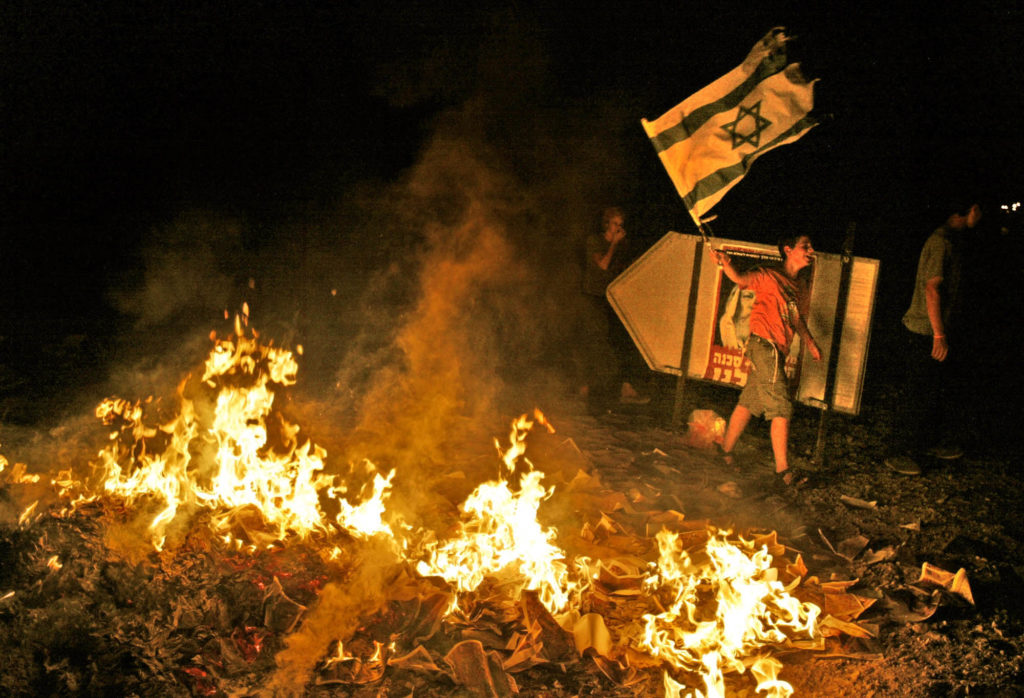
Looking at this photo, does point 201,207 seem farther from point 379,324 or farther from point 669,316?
point 669,316

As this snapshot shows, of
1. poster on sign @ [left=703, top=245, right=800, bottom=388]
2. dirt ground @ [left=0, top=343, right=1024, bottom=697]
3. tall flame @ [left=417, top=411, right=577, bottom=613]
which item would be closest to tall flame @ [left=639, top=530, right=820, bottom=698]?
dirt ground @ [left=0, top=343, right=1024, bottom=697]

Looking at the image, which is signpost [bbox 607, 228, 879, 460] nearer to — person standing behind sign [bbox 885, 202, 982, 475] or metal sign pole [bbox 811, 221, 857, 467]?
metal sign pole [bbox 811, 221, 857, 467]

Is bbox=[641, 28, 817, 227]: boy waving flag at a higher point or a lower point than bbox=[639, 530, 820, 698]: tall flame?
higher

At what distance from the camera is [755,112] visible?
6348 millimetres

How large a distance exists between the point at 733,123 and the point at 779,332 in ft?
6.56

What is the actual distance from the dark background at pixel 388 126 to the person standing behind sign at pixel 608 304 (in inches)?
97.7

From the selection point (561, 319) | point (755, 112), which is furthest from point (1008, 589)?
point (561, 319)

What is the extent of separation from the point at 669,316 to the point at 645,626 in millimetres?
4123

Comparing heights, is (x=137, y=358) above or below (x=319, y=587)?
above

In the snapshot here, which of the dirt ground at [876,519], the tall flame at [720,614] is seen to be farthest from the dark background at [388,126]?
the tall flame at [720,614]

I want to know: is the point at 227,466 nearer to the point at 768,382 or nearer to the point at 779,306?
the point at 768,382

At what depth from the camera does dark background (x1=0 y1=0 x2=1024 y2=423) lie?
967 centimetres

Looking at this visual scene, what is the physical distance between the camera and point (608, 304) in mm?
8844

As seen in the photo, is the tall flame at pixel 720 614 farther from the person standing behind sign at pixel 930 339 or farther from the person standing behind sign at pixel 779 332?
the person standing behind sign at pixel 930 339
